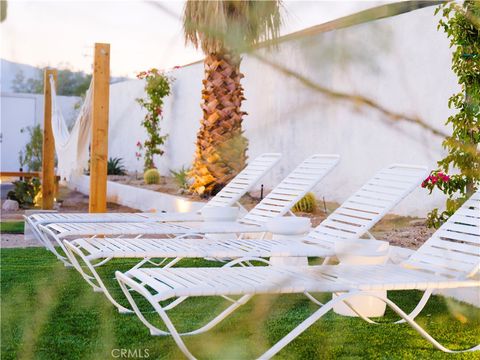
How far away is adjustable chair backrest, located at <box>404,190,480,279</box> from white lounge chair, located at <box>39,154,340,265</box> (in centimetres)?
106

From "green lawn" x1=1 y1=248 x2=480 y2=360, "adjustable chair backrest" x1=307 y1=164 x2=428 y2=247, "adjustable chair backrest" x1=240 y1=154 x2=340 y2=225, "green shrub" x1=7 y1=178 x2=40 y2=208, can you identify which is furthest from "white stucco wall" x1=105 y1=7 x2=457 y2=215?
"green shrub" x1=7 y1=178 x2=40 y2=208

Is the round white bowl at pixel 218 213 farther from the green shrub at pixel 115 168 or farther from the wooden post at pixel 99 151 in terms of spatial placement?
the green shrub at pixel 115 168

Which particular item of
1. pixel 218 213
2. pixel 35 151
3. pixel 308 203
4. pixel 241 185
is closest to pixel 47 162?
pixel 35 151

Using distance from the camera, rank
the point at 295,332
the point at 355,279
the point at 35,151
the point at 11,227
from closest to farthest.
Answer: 1. the point at 355,279
2. the point at 295,332
3. the point at 11,227
4. the point at 35,151

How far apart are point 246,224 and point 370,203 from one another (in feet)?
3.79

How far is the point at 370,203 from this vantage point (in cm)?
439

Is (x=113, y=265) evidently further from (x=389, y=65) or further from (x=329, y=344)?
(x=389, y=65)

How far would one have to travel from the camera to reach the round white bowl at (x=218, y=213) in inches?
205

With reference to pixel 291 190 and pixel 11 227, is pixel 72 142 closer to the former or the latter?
pixel 11 227

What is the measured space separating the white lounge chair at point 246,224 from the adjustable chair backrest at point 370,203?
0.35 metres

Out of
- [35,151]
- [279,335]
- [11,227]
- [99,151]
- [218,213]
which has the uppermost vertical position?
[99,151]

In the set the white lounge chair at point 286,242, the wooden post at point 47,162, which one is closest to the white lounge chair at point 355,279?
the white lounge chair at point 286,242

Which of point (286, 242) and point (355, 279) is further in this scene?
point (286, 242)
